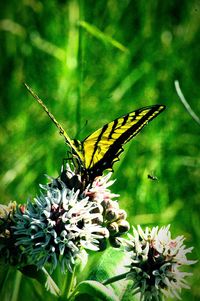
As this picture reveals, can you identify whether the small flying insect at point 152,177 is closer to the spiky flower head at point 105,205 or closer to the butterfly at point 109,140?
the butterfly at point 109,140

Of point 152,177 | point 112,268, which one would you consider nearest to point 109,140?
point 112,268

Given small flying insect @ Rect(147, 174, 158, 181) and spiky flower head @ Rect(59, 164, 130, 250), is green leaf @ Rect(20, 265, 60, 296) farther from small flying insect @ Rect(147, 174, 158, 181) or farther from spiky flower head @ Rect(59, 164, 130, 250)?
small flying insect @ Rect(147, 174, 158, 181)

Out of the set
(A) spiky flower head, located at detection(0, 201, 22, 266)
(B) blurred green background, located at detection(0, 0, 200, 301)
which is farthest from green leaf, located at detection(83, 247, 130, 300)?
(B) blurred green background, located at detection(0, 0, 200, 301)

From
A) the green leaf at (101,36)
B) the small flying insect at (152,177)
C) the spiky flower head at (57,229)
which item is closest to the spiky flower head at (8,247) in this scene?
the spiky flower head at (57,229)

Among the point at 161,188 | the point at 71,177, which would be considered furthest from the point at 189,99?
the point at 71,177

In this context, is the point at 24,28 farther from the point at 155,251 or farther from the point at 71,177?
the point at 155,251

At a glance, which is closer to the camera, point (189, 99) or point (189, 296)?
point (189, 296)
